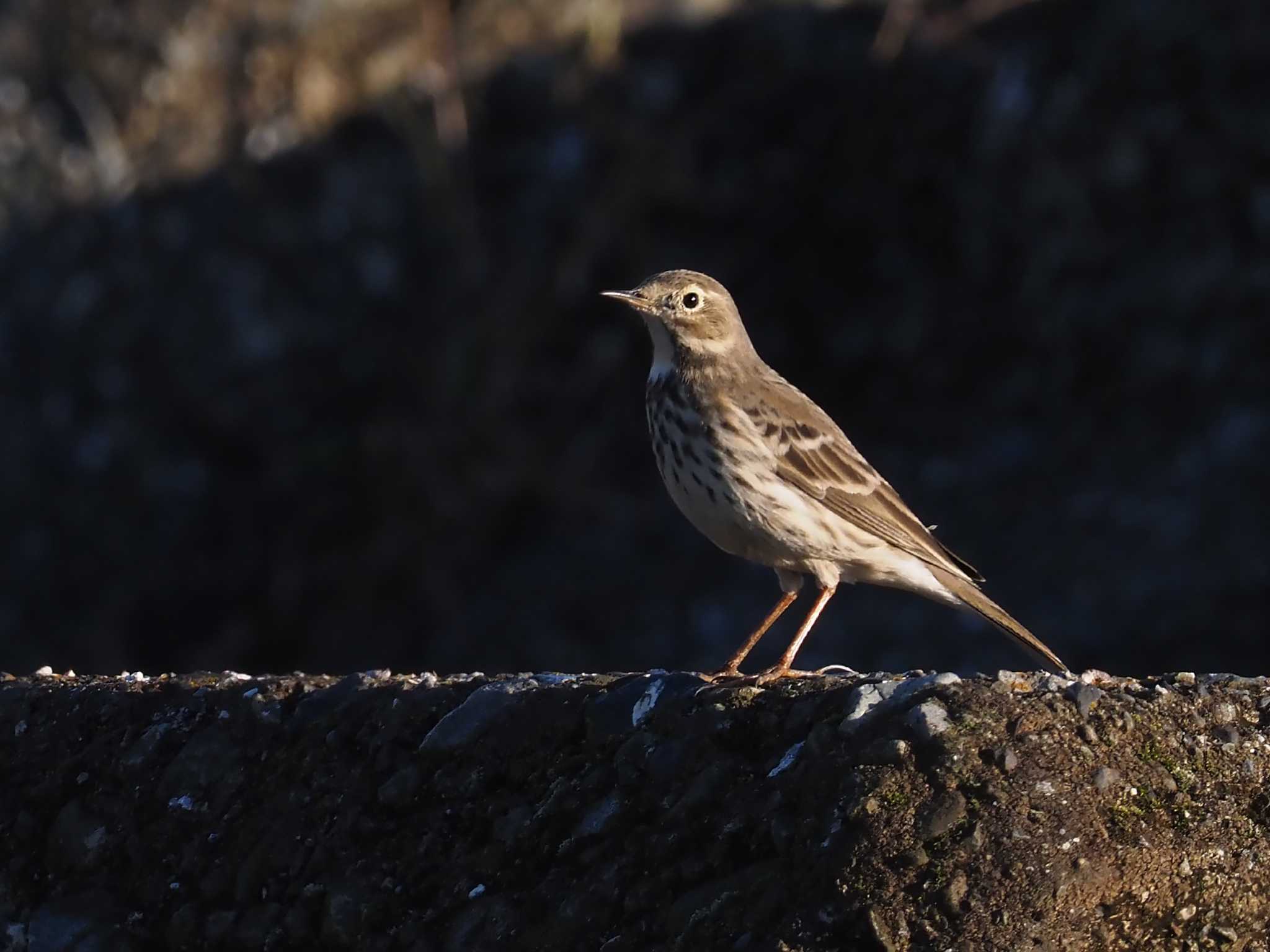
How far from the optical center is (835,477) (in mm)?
6500

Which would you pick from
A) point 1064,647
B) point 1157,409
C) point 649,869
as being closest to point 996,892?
point 649,869

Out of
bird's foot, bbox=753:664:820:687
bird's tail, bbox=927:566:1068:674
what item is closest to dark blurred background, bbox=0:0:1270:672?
bird's tail, bbox=927:566:1068:674

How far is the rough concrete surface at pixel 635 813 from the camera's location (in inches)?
137

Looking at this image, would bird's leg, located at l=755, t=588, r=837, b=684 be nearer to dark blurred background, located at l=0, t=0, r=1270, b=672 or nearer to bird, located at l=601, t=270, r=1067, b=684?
bird, located at l=601, t=270, r=1067, b=684

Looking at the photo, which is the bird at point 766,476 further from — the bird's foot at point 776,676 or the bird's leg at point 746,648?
the bird's foot at point 776,676

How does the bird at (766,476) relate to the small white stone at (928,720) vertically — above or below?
below

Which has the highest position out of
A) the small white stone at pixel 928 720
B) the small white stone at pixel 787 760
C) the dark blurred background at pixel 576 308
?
the small white stone at pixel 928 720

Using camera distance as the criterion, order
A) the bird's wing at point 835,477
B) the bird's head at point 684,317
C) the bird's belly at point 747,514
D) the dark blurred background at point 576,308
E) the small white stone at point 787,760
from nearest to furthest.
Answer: the small white stone at point 787,760
the bird's belly at point 747,514
the bird's wing at point 835,477
the bird's head at point 684,317
the dark blurred background at point 576,308

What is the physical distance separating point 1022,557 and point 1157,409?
114 centimetres

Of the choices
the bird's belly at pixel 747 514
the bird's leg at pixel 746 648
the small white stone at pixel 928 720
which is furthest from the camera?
the bird's belly at pixel 747 514

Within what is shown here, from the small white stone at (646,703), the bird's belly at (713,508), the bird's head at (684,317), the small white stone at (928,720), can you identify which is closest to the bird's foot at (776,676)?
the small white stone at (646,703)

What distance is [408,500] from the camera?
11.3m

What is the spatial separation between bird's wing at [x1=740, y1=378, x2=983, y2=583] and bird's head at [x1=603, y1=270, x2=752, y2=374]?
271 mm

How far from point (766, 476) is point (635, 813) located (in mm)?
2358
